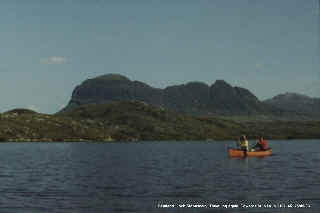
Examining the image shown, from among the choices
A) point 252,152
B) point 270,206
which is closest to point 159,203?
point 270,206

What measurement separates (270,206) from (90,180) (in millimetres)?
26584

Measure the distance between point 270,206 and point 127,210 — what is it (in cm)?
1124

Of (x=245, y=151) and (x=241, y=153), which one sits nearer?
(x=245, y=151)

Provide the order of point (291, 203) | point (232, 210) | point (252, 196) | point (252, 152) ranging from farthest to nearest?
point (252, 152)
point (252, 196)
point (291, 203)
point (232, 210)

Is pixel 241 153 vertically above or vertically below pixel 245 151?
below

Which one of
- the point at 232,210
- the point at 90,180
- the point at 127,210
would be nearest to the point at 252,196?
the point at 232,210

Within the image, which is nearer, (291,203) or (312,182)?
(291,203)

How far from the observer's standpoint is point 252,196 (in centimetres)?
3800

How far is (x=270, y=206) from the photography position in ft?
107

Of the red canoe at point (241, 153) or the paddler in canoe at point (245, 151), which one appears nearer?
the paddler in canoe at point (245, 151)

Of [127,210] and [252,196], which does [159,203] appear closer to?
[127,210]

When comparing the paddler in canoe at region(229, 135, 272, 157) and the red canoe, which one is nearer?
the paddler in canoe at region(229, 135, 272, 157)

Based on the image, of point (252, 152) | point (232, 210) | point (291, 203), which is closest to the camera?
point (232, 210)

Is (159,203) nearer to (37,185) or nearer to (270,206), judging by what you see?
(270,206)
